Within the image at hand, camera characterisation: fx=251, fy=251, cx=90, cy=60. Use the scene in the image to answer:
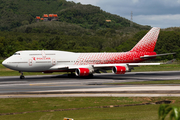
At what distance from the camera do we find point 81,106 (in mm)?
21844

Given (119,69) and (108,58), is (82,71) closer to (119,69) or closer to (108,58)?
(119,69)

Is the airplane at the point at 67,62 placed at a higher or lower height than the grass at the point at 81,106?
higher

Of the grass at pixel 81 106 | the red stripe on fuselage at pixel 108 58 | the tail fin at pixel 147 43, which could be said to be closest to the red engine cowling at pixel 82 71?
the red stripe on fuselage at pixel 108 58

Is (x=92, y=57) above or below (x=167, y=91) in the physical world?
above

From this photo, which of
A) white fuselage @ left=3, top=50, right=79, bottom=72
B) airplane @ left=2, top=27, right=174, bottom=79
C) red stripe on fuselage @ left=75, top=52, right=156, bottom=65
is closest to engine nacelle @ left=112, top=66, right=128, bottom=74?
airplane @ left=2, top=27, right=174, bottom=79

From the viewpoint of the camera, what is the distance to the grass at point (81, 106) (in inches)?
695

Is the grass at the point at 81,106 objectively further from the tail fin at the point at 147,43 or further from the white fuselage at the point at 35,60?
the tail fin at the point at 147,43

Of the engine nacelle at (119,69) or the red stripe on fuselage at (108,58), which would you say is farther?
the red stripe on fuselage at (108,58)

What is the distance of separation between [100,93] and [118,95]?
2.21 meters

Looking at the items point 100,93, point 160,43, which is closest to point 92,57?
point 100,93

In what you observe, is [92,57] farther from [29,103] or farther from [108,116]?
[108,116]

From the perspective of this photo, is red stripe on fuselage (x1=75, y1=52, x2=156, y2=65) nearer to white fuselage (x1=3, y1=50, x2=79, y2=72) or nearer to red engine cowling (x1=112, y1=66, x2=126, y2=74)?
white fuselage (x1=3, y1=50, x2=79, y2=72)

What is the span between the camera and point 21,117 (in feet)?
58.6

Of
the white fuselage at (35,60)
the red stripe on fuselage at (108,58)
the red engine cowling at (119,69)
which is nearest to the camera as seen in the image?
the white fuselage at (35,60)
